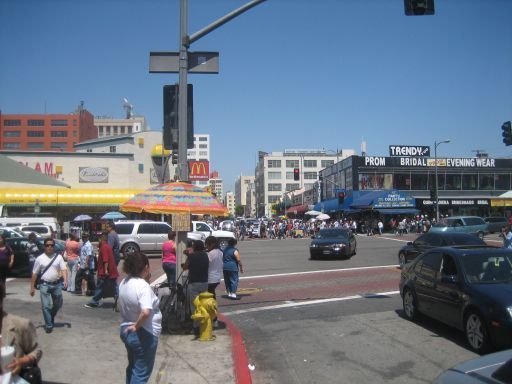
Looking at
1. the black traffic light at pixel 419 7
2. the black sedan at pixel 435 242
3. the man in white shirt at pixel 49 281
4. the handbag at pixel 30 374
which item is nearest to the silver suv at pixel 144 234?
the black sedan at pixel 435 242

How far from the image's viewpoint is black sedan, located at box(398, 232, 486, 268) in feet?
54.5

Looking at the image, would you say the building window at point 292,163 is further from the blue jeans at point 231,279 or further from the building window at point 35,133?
the blue jeans at point 231,279

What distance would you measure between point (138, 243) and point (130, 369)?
69.2 ft

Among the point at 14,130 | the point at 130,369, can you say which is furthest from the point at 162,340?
the point at 14,130

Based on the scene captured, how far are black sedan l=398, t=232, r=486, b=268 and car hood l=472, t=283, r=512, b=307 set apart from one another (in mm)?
9431

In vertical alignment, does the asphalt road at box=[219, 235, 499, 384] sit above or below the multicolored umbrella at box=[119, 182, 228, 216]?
below

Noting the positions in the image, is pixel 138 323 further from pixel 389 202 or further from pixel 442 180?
pixel 442 180

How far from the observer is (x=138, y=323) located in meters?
4.50

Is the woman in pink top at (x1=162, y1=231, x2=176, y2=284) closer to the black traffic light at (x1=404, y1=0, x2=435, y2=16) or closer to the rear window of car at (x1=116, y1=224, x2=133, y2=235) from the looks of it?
the black traffic light at (x1=404, y1=0, x2=435, y2=16)

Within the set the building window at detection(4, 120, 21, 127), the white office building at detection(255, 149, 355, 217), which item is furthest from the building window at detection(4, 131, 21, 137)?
the white office building at detection(255, 149, 355, 217)

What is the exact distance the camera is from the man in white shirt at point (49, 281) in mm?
8430

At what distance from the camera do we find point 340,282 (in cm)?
1520

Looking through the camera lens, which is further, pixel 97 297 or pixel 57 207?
pixel 57 207

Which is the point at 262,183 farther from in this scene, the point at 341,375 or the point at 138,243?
the point at 341,375
